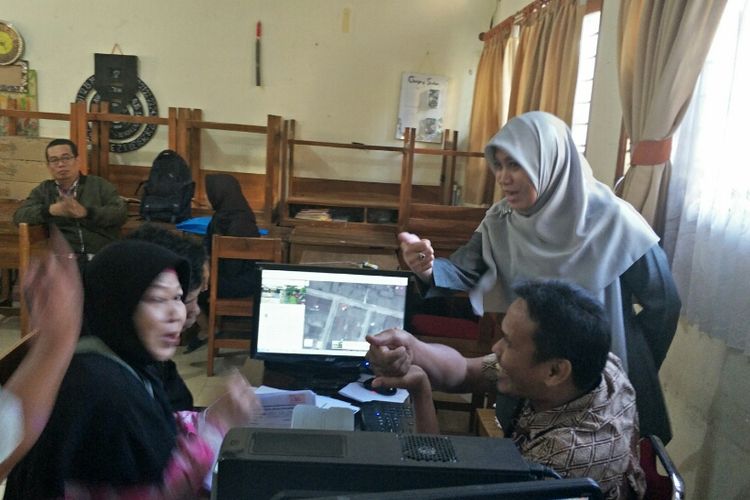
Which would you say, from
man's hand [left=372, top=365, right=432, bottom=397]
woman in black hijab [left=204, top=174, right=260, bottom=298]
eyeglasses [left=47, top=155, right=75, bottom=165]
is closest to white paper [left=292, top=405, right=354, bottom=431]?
man's hand [left=372, top=365, right=432, bottom=397]

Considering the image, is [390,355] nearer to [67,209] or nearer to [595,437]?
[595,437]

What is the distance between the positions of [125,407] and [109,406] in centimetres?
3

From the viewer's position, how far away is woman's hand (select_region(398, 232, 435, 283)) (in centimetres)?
166

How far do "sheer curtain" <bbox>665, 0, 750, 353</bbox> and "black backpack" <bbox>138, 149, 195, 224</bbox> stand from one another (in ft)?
11.5

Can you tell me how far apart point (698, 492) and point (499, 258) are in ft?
3.37

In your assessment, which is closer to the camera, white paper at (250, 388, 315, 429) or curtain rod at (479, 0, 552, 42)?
white paper at (250, 388, 315, 429)

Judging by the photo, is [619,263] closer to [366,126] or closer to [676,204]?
[676,204]

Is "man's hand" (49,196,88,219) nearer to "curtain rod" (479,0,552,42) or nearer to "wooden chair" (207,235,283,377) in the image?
"wooden chair" (207,235,283,377)

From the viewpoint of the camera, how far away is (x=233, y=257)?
3145mm

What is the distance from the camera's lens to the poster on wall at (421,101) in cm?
539

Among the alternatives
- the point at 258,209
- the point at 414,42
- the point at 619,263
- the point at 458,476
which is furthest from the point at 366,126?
the point at 458,476

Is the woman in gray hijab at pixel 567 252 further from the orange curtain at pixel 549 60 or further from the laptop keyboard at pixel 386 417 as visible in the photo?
the orange curtain at pixel 549 60

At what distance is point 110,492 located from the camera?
0.93 meters

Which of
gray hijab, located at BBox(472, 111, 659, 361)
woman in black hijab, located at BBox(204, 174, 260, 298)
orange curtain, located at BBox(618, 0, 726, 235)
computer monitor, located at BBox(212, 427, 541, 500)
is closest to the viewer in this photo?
computer monitor, located at BBox(212, 427, 541, 500)
